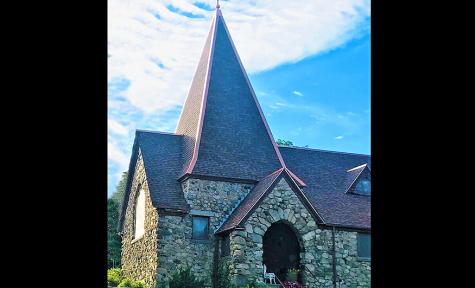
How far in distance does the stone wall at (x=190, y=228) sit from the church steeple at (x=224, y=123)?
21.6 inches

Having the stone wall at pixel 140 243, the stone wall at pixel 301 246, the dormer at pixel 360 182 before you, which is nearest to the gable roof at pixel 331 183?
the dormer at pixel 360 182

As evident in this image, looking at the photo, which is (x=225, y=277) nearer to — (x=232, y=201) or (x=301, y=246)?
(x=301, y=246)

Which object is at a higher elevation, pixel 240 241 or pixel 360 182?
pixel 360 182

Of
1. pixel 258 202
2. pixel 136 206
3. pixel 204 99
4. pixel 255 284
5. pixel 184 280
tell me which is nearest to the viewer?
pixel 184 280

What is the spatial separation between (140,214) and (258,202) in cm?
623

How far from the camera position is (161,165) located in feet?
70.4

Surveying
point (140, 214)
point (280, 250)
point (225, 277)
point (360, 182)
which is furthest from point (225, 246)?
point (360, 182)

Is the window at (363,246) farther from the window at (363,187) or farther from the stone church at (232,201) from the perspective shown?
the window at (363,187)

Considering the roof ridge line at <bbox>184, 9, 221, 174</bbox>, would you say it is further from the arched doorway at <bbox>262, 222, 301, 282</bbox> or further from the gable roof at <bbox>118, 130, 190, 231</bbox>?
the arched doorway at <bbox>262, 222, 301, 282</bbox>

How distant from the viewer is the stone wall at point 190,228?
18.8 metres

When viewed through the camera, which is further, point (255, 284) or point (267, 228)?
point (267, 228)
